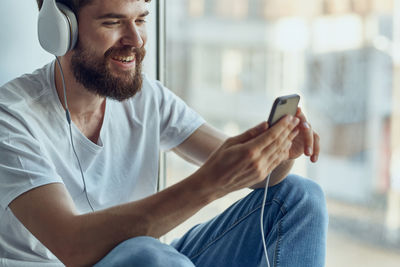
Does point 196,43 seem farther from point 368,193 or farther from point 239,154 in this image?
point 239,154

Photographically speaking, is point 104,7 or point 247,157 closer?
point 247,157

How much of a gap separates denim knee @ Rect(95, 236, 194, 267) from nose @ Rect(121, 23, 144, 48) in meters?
0.46

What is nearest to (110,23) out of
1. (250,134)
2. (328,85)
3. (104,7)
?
(104,7)

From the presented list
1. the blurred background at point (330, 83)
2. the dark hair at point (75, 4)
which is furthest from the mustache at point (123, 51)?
the blurred background at point (330, 83)

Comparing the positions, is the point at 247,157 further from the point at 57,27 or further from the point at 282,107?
the point at 57,27

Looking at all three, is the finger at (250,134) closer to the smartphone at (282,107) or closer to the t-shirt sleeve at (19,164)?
the smartphone at (282,107)

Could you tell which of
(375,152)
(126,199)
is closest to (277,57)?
(375,152)

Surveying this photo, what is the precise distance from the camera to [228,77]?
8.23 feet

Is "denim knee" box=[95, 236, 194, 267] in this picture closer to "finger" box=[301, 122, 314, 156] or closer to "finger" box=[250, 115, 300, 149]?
"finger" box=[250, 115, 300, 149]

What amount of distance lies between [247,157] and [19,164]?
1.43ft

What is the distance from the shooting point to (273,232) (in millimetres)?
1043

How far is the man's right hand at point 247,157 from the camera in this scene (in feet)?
2.81

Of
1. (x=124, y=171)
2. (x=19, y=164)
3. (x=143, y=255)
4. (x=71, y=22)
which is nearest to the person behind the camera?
(x=143, y=255)

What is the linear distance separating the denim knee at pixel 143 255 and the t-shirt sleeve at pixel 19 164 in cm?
19
